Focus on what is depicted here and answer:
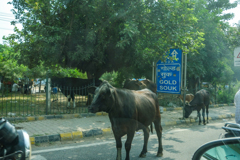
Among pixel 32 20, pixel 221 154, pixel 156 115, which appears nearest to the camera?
pixel 221 154

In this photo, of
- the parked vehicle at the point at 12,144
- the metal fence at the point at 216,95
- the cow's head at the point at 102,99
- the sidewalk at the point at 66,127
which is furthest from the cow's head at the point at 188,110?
the parked vehicle at the point at 12,144

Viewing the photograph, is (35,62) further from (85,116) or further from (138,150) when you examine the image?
(138,150)

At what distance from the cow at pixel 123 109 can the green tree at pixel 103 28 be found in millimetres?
4246

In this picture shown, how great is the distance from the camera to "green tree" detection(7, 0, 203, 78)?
918cm

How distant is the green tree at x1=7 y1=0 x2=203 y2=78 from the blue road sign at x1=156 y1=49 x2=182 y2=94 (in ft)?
1.55

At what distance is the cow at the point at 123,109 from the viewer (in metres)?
3.94

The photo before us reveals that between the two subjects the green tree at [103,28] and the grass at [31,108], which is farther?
the green tree at [103,28]

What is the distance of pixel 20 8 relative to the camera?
1076 centimetres

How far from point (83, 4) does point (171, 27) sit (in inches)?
157

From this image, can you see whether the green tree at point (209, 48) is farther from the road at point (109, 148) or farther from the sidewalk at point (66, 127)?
the road at point (109, 148)

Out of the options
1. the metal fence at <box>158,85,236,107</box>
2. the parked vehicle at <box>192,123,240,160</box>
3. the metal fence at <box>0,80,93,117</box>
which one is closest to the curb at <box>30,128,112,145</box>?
the metal fence at <box>0,80,93,117</box>

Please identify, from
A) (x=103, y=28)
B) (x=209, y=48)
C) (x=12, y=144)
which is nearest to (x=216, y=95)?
(x=209, y=48)

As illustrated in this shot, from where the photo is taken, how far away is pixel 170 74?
32.6 ft

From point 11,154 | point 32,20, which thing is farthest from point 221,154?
point 32,20
